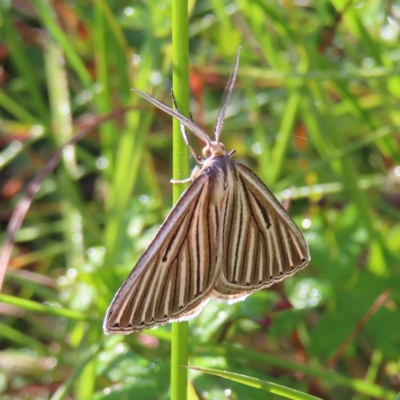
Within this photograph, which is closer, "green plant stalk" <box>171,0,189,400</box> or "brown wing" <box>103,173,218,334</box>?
"green plant stalk" <box>171,0,189,400</box>

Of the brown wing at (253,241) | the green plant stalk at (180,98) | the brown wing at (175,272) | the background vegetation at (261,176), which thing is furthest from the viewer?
the background vegetation at (261,176)

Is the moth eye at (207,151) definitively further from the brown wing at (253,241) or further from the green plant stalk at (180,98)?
the green plant stalk at (180,98)

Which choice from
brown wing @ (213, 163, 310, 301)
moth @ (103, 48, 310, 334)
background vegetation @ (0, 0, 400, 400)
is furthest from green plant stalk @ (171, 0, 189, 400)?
background vegetation @ (0, 0, 400, 400)

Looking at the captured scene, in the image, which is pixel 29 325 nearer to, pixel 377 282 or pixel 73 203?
pixel 73 203

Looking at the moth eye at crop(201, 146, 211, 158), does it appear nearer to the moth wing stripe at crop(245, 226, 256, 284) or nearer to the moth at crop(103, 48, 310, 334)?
the moth at crop(103, 48, 310, 334)

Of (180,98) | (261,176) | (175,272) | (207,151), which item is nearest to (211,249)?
(175,272)

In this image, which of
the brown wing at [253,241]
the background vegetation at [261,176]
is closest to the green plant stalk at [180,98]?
the brown wing at [253,241]
